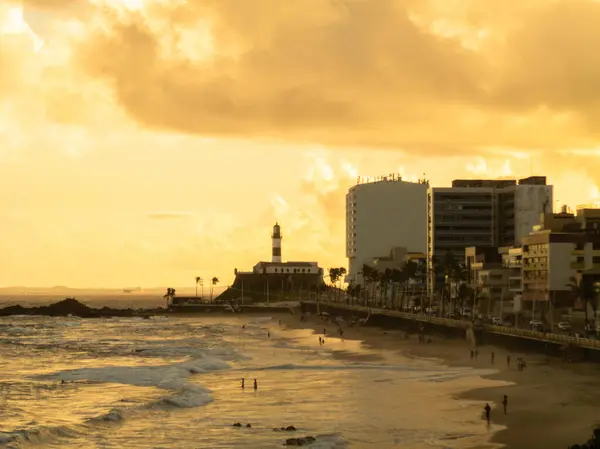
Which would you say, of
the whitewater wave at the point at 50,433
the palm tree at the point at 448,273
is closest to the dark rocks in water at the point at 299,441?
the whitewater wave at the point at 50,433

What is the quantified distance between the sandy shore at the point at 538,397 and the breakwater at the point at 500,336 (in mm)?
1276

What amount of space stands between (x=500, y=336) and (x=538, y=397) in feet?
135

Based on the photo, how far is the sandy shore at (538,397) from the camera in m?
53.6

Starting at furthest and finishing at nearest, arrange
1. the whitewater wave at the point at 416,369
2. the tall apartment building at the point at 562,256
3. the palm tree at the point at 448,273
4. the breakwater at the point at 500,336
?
1. the palm tree at the point at 448,273
2. the tall apartment building at the point at 562,256
3. the breakwater at the point at 500,336
4. the whitewater wave at the point at 416,369

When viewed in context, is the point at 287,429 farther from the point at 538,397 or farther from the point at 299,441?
the point at 538,397

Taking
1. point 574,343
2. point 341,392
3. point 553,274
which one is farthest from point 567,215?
point 341,392

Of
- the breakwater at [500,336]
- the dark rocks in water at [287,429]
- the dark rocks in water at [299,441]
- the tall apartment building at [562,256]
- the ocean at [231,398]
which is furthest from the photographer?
the tall apartment building at [562,256]

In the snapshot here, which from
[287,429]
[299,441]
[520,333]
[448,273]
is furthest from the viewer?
[448,273]

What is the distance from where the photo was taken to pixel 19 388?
8256 centimetres

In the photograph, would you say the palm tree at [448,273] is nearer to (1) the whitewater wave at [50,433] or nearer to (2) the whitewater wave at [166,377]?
(2) the whitewater wave at [166,377]

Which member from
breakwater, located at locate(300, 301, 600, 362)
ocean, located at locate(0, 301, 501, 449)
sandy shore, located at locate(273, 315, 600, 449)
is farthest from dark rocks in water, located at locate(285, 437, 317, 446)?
breakwater, located at locate(300, 301, 600, 362)

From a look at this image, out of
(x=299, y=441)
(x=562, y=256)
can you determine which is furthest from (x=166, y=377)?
(x=562, y=256)

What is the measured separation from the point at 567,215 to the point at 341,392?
260 feet

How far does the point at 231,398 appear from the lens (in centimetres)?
7206
